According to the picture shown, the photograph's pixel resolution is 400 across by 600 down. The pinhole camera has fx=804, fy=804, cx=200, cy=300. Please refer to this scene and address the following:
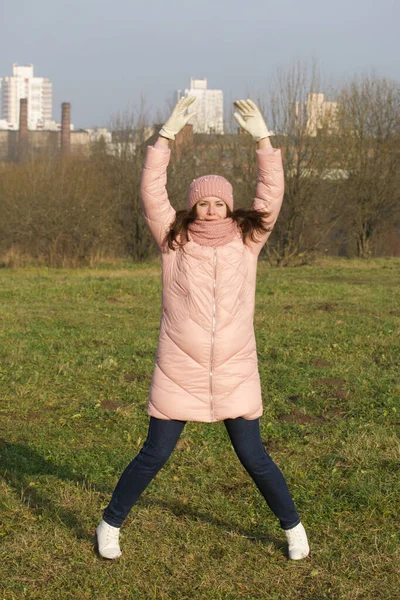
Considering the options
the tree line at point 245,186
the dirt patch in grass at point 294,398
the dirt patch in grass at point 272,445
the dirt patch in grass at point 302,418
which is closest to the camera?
the dirt patch in grass at point 272,445

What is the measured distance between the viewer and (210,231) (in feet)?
12.5

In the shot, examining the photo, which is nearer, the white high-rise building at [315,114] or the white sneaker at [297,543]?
the white sneaker at [297,543]

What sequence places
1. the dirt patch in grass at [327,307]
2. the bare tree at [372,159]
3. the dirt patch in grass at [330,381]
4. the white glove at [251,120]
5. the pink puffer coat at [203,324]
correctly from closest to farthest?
the pink puffer coat at [203,324], the white glove at [251,120], the dirt patch in grass at [330,381], the dirt patch in grass at [327,307], the bare tree at [372,159]

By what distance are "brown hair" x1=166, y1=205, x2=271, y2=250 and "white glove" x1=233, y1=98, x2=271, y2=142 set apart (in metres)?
0.39

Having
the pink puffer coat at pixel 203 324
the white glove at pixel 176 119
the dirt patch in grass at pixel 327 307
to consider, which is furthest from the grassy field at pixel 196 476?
the dirt patch in grass at pixel 327 307

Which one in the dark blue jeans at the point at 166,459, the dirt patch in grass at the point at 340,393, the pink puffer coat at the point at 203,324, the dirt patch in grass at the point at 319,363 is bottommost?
the dirt patch in grass at the point at 319,363

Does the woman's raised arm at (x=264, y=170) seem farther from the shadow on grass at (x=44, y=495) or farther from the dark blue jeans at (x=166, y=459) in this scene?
the shadow on grass at (x=44, y=495)

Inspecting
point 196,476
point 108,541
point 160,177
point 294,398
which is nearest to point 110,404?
point 294,398

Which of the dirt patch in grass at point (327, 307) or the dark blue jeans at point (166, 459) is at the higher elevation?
the dark blue jeans at point (166, 459)

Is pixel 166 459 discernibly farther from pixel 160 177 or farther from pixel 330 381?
pixel 330 381

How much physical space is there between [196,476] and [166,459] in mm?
1366

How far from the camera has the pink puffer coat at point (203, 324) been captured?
12.3ft

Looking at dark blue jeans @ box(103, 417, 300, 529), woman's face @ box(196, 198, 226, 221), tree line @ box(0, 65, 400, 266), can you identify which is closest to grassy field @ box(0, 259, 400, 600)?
dark blue jeans @ box(103, 417, 300, 529)

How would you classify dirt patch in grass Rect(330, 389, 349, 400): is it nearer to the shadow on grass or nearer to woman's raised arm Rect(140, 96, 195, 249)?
the shadow on grass
